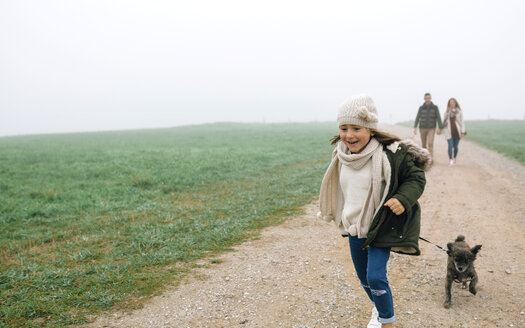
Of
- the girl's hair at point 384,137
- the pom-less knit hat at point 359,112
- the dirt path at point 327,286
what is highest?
the pom-less knit hat at point 359,112

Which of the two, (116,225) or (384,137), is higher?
(384,137)

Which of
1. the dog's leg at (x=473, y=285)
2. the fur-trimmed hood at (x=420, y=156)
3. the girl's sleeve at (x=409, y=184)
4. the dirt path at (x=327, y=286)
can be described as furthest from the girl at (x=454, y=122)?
the girl's sleeve at (x=409, y=184)

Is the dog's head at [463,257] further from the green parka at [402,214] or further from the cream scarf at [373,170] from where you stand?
the cream scarf at [373,170]

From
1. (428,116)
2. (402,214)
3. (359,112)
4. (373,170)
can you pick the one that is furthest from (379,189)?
(428,116)

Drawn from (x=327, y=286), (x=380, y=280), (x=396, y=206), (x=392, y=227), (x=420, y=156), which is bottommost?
(x=327, y=286)

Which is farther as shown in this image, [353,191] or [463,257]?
[463,257]

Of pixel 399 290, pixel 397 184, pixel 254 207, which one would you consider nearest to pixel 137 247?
pixel 254 207

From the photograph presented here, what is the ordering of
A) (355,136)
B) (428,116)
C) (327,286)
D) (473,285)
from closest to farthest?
(355,136) < (473,285) < (327,286) < (428,116)

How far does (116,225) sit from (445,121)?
439 inches

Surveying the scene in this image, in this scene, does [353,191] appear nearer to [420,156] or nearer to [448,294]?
[420,156]

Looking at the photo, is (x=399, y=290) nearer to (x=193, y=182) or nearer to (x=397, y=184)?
(x=397, y=184)

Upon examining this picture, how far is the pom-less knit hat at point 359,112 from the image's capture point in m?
2.77

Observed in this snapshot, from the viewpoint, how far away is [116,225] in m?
7.25

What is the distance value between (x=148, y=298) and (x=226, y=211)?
3.93 metres
